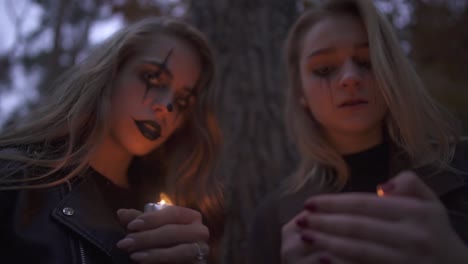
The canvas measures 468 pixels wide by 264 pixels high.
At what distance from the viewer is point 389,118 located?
180cm

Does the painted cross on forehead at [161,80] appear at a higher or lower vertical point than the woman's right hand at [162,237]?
higher

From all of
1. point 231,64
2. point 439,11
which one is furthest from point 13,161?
point 439,11

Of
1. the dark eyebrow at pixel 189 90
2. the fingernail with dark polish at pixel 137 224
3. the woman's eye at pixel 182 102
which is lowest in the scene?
the fingernail with dark polish at pixel 137 224

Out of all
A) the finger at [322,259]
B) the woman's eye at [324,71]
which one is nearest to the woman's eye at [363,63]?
the woman's eye at [324,71]

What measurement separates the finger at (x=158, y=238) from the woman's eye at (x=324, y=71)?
995 millimetres

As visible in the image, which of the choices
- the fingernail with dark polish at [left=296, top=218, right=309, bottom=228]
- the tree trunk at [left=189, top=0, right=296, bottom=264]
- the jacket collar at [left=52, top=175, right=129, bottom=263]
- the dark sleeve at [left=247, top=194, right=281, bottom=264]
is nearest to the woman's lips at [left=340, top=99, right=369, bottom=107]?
the dark sleeve at [left=247, top=194, right=281, bottom=264]

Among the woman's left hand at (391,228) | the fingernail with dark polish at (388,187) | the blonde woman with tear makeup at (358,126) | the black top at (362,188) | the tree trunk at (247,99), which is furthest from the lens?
the tree trunk at (247,99)

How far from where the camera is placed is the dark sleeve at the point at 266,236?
Result: 1.80 m

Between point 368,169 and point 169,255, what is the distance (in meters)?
1.05

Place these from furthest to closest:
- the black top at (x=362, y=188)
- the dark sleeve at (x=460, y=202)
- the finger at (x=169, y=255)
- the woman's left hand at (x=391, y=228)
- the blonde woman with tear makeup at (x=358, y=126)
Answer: the blonde woman with tear makeup at (x=358, y=126) → the black top at (x=362, y=188) → the dark sleeve at (x=460, y=202) → the finger at (x=169, y=255) → the woman's left hand at (x=391, y=228)

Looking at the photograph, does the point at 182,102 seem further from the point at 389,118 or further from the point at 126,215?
the point at 389,118

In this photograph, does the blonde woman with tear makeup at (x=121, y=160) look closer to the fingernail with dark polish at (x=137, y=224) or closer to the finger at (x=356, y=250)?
the fingernail with dark polish at (x=137, y=224)

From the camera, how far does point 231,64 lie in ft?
9.35

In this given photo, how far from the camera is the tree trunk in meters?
2.49
